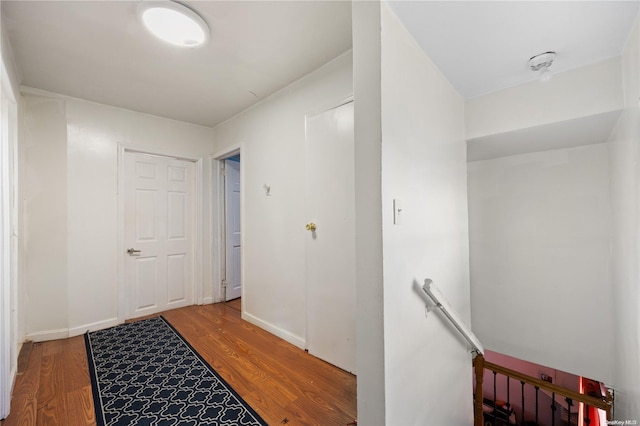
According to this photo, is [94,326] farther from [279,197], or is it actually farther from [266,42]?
[266,42]

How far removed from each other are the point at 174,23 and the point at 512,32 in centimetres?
198

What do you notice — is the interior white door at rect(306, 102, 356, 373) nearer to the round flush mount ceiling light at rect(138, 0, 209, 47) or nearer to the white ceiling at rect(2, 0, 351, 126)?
the white ceiling at rect(2, 0, 351, 126)

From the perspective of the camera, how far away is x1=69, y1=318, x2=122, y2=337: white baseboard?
280 centimetres

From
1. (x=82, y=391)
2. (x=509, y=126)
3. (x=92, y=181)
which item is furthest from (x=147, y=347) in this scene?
(x=509, y=126)

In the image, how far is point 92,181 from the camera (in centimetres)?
296

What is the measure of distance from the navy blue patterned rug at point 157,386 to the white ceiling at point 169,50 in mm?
2475

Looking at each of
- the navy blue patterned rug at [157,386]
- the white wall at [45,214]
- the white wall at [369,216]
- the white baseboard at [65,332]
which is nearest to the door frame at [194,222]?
the white baseboard at [65,332]

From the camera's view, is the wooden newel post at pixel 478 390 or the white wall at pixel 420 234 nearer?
the white wall at pixel 420 234

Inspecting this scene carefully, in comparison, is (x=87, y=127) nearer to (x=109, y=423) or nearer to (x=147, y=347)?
(x=147, y=347)

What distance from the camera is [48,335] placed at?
8.80 feet

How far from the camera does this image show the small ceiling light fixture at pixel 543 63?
1603mm

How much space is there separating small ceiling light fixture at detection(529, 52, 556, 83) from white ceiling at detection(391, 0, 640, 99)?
0.03 meters

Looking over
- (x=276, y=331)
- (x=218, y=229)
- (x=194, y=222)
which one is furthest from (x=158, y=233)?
(x=276, y=331)

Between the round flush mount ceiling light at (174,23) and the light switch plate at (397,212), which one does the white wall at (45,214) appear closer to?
the round flush mount ceiling light at (174,23)
